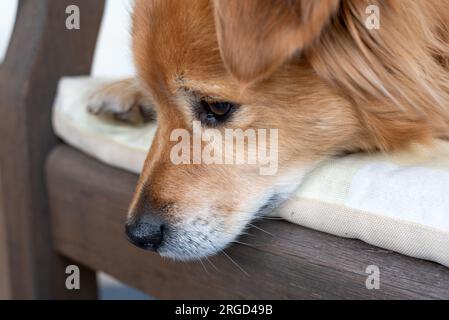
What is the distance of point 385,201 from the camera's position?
0.87 metres

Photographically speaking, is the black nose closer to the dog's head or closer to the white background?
the dog's head

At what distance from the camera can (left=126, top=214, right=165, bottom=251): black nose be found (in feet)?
3.35

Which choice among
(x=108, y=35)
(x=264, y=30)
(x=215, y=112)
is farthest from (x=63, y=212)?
(x=108, y=35)

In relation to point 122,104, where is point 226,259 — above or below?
below

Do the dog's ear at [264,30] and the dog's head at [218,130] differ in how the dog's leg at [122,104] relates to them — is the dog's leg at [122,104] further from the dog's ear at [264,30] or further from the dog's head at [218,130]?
the dog's ear at [264,30]

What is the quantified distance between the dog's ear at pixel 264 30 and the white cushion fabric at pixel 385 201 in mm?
222

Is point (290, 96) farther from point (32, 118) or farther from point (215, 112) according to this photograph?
point (32, 118)

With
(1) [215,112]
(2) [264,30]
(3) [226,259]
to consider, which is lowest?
(3) [226,259]

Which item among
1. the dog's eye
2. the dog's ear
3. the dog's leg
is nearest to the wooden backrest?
the dog's leg

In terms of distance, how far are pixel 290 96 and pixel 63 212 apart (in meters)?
0.69

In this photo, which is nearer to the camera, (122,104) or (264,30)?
(264,30)

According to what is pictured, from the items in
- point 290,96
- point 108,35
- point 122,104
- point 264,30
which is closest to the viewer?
point 264,30

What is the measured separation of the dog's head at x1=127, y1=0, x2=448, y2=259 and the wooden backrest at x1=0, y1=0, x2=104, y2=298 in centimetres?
44
